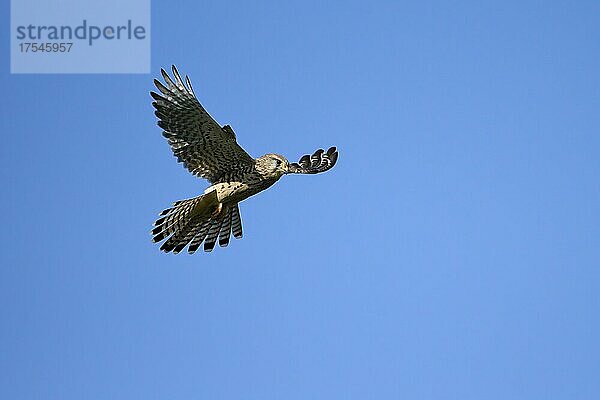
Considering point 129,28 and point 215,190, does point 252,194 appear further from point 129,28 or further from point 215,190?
point 129,28

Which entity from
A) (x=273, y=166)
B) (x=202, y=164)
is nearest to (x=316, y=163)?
(x=273, y=166)

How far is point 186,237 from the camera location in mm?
→ 18172

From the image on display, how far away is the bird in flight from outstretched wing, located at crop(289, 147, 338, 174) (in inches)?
0.6

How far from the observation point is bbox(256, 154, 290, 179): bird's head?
17406 mm

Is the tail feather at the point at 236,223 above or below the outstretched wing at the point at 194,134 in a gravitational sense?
below

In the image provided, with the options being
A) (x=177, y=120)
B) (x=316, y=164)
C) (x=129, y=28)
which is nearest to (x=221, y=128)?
(x=177, y=120)

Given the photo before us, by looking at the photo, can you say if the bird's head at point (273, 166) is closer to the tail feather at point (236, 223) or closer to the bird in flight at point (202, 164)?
the bird in flight at point (202, 164)

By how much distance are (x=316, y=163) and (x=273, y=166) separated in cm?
105

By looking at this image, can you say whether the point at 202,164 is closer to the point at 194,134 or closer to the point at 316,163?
the point at 194,134

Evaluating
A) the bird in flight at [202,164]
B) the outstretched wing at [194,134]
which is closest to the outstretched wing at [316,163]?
the bird in flight at [202,164]

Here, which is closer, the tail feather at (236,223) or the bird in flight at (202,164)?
the bird in flight at (202,164)

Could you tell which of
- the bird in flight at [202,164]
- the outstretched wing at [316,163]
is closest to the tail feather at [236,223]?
the bird in flight at [202,164]

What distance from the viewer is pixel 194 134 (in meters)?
17.4

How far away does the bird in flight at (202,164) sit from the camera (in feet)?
56.3
